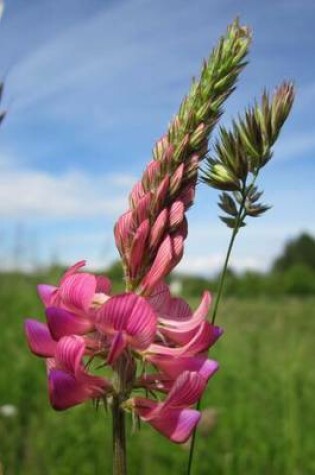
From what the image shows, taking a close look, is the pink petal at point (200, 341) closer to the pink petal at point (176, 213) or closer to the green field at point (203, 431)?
the pink petal at point (176, 213)

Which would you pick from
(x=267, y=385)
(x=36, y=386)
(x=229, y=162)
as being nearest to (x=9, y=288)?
(x=36, y=386)

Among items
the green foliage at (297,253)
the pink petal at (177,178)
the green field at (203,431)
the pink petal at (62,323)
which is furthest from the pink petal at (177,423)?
the green foliage at (297,253)

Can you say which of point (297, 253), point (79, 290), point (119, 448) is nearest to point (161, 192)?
point (79, 290)

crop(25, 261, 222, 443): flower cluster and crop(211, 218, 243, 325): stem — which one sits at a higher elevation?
crop(211, 218, 243, 325): stem

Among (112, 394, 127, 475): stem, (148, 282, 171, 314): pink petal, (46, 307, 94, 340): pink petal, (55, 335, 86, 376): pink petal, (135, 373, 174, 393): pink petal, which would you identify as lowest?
(112, 394, 127, 475): stem

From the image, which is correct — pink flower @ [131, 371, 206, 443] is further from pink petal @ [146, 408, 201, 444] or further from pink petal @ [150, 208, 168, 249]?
pink petal @ [150, 208, 168, 249]

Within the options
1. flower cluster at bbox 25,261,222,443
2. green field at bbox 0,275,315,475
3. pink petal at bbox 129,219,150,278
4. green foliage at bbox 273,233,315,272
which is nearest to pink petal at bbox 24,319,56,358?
flower cluster at bbox 25,261,222,443

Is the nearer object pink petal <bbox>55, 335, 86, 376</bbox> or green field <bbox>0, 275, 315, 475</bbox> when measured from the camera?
pink petal <bbox>55, 335, 86, 376</bbox>

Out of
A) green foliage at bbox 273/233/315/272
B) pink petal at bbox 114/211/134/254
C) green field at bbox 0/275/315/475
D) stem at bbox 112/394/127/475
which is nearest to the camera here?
stem at bbox 112/394/127/475
